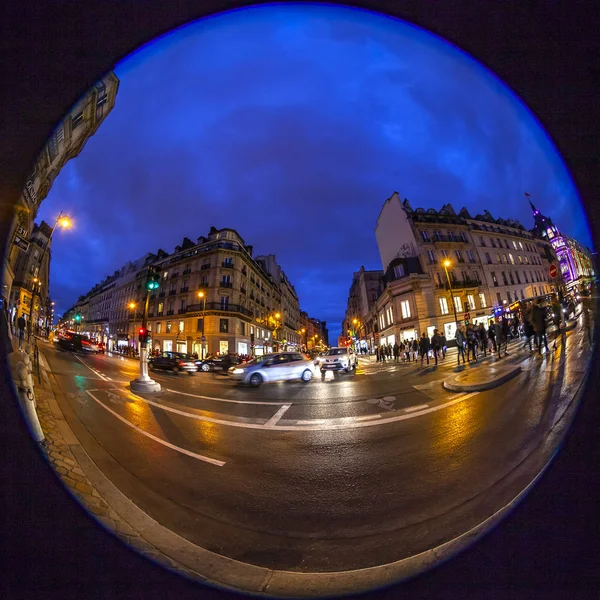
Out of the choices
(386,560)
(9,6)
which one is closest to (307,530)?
(386,560)

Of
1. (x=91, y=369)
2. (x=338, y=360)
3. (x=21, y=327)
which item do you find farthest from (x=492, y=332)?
(x=21, y=327)

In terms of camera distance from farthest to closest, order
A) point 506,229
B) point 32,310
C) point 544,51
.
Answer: point 544,51, point 506,229, point 32,310

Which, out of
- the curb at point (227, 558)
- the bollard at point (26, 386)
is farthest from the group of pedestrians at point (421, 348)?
the bollard at point (26, 386)

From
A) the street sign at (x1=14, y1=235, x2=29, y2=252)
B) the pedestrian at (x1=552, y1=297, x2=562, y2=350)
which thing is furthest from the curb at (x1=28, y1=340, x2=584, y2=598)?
the street sign at (x1=14, y1=235, x2=29, y2=252)

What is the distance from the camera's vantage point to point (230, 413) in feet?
4.38

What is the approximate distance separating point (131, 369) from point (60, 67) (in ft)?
5.31

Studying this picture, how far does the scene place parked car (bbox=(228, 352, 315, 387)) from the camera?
152 centimetres

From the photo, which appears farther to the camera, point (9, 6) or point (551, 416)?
point (9, 6)

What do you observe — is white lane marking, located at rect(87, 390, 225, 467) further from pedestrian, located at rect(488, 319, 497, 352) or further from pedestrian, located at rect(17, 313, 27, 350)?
pedestrian, located at rect(488, 319, 497, 352)

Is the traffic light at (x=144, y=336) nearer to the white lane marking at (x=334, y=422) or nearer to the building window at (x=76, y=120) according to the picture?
the white lane marking at (x=334, y=422)

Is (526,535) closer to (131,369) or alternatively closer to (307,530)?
(307,530)

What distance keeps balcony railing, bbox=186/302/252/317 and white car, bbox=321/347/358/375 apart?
0.65 m

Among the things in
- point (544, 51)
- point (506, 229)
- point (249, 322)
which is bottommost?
point (249, 322)

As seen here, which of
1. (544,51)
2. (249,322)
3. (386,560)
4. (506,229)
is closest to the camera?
(386,560)
